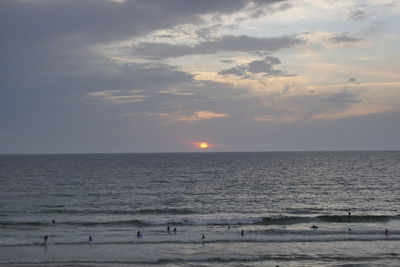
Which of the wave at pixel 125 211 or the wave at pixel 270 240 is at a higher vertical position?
the wave at pixel 125 211

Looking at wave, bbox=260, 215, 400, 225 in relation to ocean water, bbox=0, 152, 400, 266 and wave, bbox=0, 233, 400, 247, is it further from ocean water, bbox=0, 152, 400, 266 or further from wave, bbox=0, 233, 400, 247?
wave, bbox=0, 233, 400, 247

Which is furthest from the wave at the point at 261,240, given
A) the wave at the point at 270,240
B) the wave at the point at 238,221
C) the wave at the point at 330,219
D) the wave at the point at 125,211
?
the wave at the point at 125,211

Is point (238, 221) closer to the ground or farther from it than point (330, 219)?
farther from it

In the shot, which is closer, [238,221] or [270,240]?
[270,240]

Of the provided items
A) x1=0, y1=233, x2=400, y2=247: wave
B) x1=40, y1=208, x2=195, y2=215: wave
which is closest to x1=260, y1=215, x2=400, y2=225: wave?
x1=0, y1=233, x2=400, y2=247: wave

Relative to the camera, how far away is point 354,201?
193 ft

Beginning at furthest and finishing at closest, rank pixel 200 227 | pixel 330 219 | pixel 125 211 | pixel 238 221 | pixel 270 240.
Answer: pixel 125 211 → pixel 330 219 → pixel 238 221 → pixel 200 227 → pixel 270 240

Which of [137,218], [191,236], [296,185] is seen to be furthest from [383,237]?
[296,185]

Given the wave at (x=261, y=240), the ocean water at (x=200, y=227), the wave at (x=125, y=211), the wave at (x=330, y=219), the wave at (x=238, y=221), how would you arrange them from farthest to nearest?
the wave at (x=125, y=211) → the wave at (x=330, y=219) → the wave at (x=238, y=221) → the wave at (x=261, y=240) → the ocean water at (x=200, y=227)

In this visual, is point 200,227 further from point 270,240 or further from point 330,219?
point 330,219

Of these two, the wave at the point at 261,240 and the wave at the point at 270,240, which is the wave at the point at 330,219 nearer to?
the wave at the point at 261,240

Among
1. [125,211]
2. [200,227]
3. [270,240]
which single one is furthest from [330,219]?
[125,211]

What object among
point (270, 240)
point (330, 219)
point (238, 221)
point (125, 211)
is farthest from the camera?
point (125, 211)

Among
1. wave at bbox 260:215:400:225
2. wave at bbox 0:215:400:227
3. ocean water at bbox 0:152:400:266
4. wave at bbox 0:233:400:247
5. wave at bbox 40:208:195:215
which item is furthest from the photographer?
wave at bbox 40:208:195:215
